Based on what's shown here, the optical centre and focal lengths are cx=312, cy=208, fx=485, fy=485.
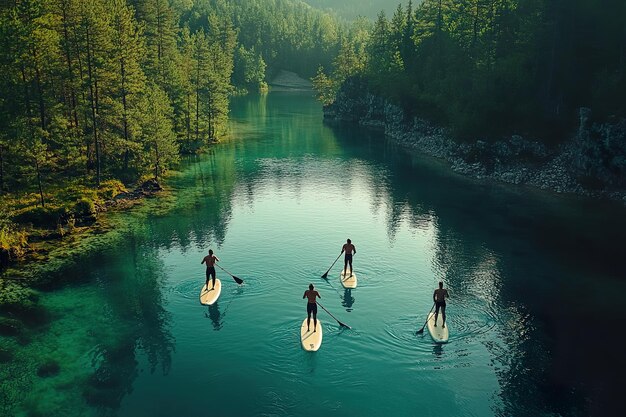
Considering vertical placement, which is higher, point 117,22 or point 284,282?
point 117,22

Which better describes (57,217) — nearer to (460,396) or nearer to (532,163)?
(460,396)

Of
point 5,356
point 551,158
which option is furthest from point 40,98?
point 551,158

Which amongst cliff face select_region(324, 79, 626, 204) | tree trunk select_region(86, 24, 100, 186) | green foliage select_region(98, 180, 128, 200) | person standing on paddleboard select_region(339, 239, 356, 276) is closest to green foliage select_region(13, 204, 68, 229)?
green foliage select_region(98, 180, 128, 200)

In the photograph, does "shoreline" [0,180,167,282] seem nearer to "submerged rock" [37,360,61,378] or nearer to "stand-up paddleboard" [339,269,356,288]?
"submerged rock" [37,360,61,378]

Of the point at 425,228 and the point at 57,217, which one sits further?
the point at 425,228

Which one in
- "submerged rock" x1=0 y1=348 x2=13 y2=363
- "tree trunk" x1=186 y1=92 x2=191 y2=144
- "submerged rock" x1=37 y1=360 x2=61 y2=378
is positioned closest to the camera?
"submerged rock" x1=37 y1=360 x2=61 y2=378

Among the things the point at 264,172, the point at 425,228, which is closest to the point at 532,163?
the point at 425,228

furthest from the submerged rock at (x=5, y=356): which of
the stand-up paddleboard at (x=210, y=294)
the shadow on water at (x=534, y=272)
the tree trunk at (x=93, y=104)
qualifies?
the tree trunk at (x=93, y=104)
